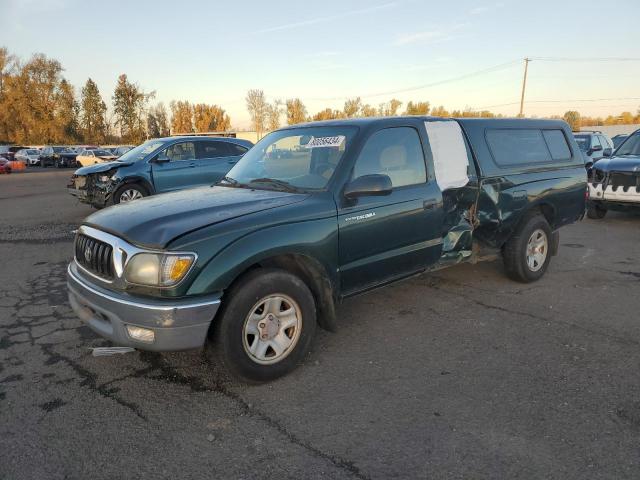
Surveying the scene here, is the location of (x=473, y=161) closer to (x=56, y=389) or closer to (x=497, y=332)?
(x=497, y=332)

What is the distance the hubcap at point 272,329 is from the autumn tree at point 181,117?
92802mm

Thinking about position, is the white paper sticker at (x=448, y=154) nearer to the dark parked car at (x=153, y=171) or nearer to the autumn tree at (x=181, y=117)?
the dark parked car at (x=153, y=171)

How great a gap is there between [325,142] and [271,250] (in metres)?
1.32

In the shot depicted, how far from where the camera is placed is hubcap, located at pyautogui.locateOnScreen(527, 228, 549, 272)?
5.57m

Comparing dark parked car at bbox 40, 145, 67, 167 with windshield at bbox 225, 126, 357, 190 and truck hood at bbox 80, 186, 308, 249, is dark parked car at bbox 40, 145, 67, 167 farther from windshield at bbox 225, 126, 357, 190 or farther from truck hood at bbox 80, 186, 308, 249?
truck hood at bbox 80, 186, 308, 249

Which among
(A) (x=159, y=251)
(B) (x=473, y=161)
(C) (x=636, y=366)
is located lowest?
(C) (x=636, y=366)

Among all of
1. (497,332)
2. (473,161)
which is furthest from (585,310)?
(473,161)

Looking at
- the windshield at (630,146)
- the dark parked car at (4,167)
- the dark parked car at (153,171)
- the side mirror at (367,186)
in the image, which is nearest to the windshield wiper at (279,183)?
the side mirror at (367,186)

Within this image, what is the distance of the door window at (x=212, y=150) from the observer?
1078 centimetres

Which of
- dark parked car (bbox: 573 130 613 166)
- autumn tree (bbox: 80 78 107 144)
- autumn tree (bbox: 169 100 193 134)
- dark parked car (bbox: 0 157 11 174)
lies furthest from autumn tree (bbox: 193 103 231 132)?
dark parked car (bbox: 573 130 613 166)

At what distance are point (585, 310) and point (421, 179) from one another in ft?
7.25

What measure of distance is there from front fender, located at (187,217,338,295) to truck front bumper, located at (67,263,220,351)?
112 mm

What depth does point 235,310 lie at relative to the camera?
3.07m

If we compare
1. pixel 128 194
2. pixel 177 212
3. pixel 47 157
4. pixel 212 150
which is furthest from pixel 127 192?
pixel 47 157
